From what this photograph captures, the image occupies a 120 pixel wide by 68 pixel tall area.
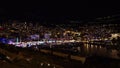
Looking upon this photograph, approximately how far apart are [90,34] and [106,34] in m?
4.62

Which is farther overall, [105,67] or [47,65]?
[105,67]

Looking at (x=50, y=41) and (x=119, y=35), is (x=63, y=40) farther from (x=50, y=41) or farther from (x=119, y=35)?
(x=119, y=35)

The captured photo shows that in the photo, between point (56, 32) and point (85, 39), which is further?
point (85, 39)

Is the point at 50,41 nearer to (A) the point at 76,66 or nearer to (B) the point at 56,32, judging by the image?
(B) the point at 56,32

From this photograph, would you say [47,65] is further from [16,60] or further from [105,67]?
[105,67]

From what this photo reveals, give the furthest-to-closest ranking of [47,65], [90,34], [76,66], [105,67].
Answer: [90,34] < [105,67] < [76,66] < [47,65]

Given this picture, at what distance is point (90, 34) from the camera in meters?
61.5

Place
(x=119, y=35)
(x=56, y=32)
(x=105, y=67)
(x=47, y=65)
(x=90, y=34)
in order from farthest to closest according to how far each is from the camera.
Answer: (x=90, y=34) → (x=56, y=32) → (x=119, y=35) → (x=105, y=67) → (x=47, y=65)

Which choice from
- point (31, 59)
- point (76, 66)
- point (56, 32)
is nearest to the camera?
point (31, 59)

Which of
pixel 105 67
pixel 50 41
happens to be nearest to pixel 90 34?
pixel 50 41

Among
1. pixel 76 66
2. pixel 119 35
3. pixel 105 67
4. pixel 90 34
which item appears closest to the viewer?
pixel 76 66

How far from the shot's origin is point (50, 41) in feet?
187

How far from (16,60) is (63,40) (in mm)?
54265

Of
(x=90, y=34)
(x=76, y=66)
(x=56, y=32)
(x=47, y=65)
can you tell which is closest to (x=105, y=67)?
(x=76, y=66)
